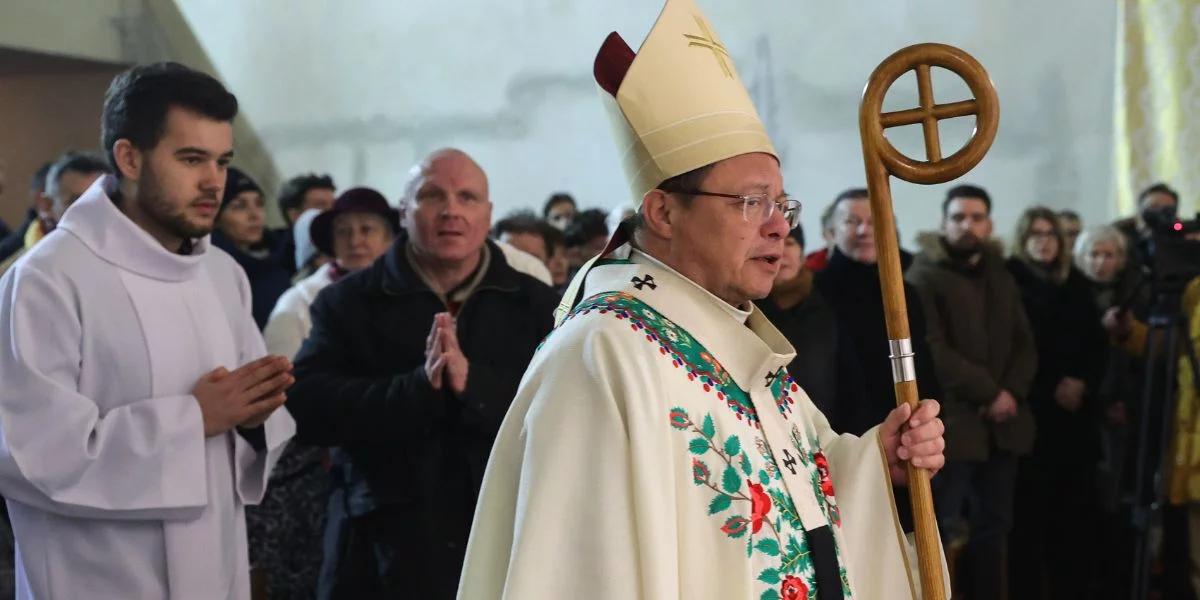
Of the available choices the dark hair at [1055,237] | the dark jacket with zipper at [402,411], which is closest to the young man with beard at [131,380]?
the dark jacket with zipper at [402,411]

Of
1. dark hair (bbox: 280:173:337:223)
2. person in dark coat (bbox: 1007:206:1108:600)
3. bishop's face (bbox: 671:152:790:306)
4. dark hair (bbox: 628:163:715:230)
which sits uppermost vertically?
dark hair (bbox: 280:173:337:223)

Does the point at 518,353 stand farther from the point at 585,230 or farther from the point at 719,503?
the point at 585,230

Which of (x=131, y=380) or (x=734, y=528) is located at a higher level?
(x=131, y=380)

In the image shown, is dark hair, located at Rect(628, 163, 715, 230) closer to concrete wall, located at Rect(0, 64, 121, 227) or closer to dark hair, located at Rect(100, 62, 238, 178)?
dark hair, located at Rect(100, 62, 238, 178)

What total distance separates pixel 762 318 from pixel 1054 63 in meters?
7.15

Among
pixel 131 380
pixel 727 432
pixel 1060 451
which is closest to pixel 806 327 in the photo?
pixel 727 432

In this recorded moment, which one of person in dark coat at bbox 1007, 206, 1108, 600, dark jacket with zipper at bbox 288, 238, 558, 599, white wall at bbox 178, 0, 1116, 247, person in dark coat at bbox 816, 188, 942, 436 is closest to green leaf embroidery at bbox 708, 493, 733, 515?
dark jacket with zipper at bbox 288, 238, 558, 599

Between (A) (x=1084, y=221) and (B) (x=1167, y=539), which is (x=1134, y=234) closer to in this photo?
(B) (x=1167, y=539)

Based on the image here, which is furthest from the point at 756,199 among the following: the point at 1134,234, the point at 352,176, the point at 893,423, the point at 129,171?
the point at 352,176

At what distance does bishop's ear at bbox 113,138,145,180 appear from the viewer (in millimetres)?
2771

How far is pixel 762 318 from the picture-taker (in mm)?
2412

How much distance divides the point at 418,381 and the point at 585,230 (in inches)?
144

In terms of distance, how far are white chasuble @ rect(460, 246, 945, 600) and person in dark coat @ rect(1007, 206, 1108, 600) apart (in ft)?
13.3

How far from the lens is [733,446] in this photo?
7.03 ft
